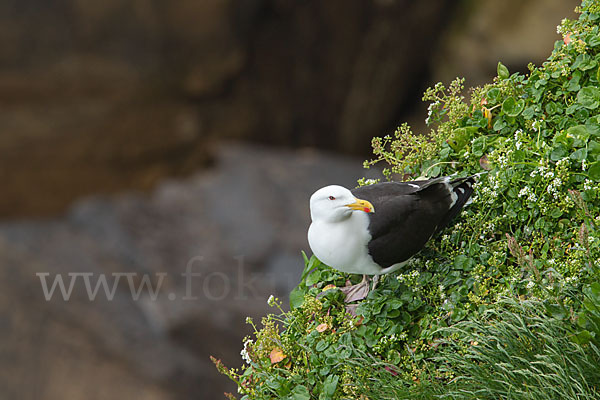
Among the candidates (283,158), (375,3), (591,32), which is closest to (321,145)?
(283,158)

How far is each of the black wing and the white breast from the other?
26mm

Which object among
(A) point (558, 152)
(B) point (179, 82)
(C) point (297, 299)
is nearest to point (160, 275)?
(B) point (179, 82)

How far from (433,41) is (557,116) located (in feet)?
20.6

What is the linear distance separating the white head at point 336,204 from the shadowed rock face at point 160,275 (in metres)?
3.64

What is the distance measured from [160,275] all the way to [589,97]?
4.84m

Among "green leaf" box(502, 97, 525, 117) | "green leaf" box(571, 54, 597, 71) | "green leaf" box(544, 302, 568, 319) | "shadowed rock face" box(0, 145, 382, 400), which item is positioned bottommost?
"green leaf" box(544, 302, 568, 319)

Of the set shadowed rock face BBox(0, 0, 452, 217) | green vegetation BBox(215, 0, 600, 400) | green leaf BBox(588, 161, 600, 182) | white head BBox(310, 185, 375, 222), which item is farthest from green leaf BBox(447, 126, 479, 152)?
shadowed rock face BBox(0, 0, 452, 217)

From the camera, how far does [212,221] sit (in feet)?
A: 22.0

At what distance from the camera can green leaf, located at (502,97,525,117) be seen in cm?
221

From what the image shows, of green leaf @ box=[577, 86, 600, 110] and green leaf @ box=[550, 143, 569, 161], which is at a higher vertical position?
green leaf @ box=[577, 86, 600, 110]

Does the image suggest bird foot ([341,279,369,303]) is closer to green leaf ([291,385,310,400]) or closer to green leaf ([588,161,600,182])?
green leaf ([291,385,310,400])

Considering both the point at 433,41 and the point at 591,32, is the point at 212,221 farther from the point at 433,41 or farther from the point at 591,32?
the point at 591,32

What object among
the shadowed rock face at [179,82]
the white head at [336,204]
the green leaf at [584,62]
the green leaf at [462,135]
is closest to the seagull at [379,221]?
the white head at [336,204]

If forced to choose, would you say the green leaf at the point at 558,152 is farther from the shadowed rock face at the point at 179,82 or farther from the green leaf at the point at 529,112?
the shadowed rock face at the point at 179,82
